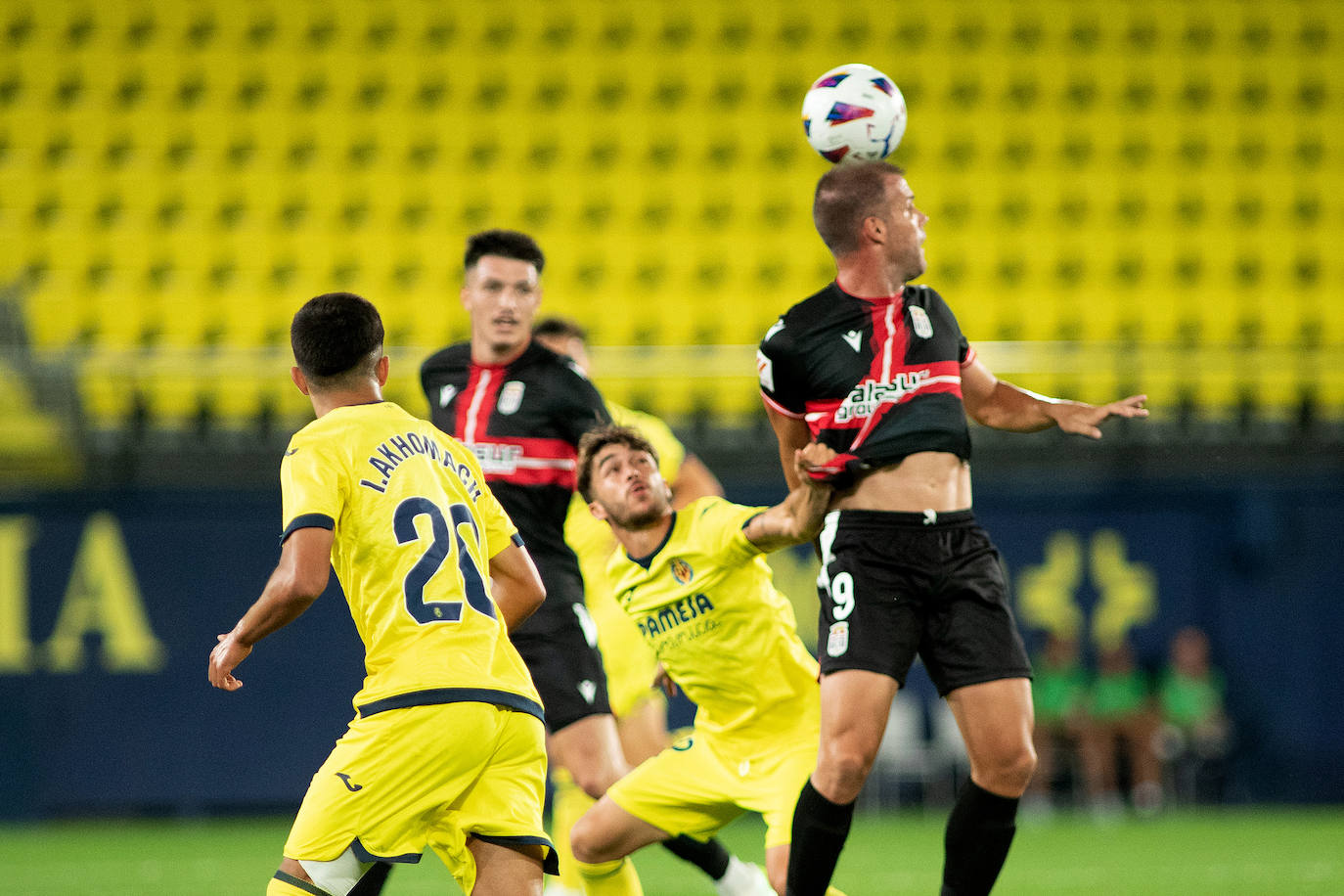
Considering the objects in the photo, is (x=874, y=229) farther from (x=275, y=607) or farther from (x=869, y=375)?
(x=275, y=607)

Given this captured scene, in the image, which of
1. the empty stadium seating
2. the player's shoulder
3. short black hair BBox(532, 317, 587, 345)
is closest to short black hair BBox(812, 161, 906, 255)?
the player's shoulder

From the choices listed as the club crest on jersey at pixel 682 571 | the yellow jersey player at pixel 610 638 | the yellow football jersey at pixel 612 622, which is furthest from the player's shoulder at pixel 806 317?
the yellow football jersey at pixel 612 622

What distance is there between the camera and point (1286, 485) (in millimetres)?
11398

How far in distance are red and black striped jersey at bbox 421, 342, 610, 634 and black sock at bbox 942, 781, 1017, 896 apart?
1919 mm

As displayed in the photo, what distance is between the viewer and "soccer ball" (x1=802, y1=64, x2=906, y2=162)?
5.02m

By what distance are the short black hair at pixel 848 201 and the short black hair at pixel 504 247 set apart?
150cm

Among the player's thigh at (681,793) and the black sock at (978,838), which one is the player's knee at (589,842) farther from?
the black sock at (978,838)

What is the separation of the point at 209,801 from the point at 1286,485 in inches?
326

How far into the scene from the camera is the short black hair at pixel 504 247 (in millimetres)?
5934

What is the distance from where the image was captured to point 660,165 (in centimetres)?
1364

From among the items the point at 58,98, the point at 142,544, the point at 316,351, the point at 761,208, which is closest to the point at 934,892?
the point at 316,351

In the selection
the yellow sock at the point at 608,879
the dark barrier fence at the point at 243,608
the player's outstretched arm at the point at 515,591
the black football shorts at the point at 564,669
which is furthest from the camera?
the dark barrier fence at the point at 243,608

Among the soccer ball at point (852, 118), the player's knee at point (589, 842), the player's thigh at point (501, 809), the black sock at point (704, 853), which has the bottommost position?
the black sock at point (704, 853)

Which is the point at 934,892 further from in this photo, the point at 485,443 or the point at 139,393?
the point at 139,393
